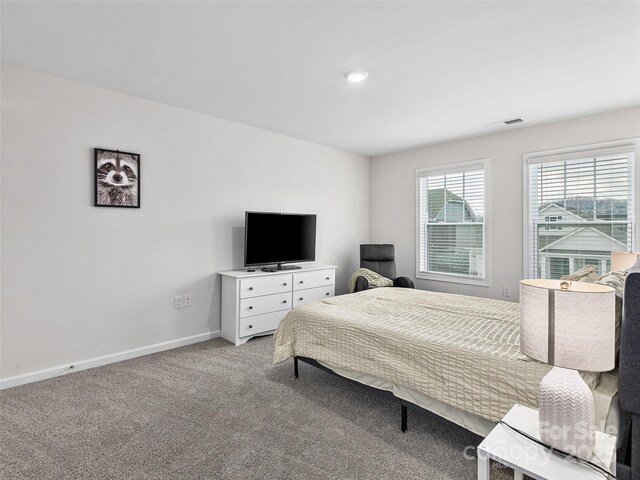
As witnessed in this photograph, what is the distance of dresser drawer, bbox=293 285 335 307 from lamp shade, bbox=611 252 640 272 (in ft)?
9.48

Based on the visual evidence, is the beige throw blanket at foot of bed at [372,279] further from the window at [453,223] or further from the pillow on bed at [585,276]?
the pillow on bed at [585,276]

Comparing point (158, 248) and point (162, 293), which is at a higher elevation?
point (158, 248)

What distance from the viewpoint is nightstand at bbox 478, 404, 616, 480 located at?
3.54 ft

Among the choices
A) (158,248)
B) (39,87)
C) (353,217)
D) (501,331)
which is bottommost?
(501,331)

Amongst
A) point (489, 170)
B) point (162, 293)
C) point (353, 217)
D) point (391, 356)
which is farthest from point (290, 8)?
point (353, 217)

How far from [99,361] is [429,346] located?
2836mm

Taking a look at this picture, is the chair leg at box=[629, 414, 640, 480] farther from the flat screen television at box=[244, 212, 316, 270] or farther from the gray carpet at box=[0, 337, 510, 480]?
the flat screen television at box=[244, 212, 316, 270]

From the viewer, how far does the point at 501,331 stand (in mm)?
2203

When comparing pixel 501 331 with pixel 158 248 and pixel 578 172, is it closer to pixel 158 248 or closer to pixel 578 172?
pixel 578 172

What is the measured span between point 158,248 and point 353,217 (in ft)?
9.82

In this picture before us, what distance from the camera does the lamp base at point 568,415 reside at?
1125mm

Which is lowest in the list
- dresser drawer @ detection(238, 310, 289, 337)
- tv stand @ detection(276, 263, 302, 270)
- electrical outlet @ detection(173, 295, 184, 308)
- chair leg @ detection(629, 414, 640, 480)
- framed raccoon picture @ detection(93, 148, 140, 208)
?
dresser drawer @ detection(238, 310, 289, 337)

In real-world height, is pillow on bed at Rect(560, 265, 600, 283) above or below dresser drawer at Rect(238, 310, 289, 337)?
above

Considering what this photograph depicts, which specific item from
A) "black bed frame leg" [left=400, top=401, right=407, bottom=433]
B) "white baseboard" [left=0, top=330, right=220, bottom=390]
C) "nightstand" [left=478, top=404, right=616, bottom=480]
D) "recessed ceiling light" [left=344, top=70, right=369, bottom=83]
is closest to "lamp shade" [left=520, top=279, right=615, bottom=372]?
"nightstand" [left=478, top=404, right=616, bottom=480]
